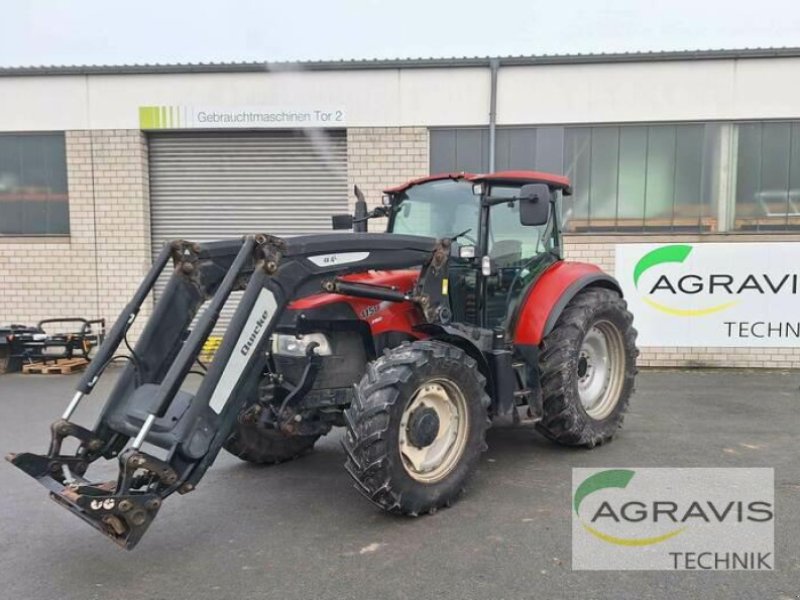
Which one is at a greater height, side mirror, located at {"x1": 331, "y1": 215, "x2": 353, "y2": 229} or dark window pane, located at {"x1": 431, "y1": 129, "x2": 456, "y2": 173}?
dark window pane, located at {"x1": 431, "y1": 129, "x2": 456, "y2": 173}

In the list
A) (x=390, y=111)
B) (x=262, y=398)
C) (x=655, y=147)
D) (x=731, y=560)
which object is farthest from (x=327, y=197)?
(x=731, y=560)

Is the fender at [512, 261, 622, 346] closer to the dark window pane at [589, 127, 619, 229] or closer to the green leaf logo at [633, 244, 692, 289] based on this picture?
the green leaf logo at [633, 244, 692, 289]

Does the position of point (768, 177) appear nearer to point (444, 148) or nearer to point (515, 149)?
point (515, 149)

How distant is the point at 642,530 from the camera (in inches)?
146

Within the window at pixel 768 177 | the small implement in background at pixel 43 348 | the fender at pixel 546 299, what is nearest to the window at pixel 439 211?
the fender at pixel 546 299

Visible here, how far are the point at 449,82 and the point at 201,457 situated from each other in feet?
24.8

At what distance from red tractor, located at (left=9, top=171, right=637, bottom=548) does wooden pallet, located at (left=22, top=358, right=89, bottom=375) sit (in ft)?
19.1

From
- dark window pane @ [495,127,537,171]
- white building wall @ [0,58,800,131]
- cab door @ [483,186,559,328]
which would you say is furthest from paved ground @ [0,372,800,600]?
white building wall @ [0,58,800,131]

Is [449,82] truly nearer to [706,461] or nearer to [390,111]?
[390,111]

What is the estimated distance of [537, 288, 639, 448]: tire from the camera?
16.2 feet

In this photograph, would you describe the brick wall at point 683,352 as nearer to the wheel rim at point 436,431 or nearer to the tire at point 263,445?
the tire at point 263,445

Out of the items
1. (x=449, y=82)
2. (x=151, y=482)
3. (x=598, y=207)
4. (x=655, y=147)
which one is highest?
(x=449, y=82)

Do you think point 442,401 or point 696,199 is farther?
point 696,199

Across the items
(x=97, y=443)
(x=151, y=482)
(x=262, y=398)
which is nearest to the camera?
(x=151, y=482)
